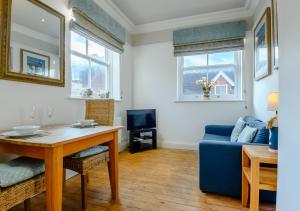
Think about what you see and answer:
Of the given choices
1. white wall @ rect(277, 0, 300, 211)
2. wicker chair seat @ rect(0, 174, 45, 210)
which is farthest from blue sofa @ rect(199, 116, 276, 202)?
wicker chair seat @ rect(0, 174, 45, 210)

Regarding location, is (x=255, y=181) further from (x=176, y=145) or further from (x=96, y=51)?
(x=96, y=51)

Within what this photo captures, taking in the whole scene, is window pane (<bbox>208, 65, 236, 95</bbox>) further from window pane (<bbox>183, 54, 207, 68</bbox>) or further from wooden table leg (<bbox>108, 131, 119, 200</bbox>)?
wooden table leg (<bbox>108, 131, 119, 200</bbox>)

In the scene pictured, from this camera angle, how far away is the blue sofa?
184 cm

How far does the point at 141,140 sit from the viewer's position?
3848 mm

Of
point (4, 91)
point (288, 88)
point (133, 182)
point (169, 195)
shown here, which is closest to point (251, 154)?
point (288, 88)

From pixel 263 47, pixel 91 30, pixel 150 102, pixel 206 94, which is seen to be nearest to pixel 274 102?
pixel 263 47

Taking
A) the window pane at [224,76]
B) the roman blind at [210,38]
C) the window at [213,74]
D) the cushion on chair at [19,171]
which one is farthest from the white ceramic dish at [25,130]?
the window pane at [224,76]

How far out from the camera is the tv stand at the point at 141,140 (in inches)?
142

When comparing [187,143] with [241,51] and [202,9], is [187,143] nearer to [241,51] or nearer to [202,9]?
[241,51]

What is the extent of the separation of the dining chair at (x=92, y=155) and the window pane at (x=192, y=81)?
7.32ft

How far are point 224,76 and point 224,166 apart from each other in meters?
2.29

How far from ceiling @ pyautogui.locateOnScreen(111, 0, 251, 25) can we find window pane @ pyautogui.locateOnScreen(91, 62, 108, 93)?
1150mm

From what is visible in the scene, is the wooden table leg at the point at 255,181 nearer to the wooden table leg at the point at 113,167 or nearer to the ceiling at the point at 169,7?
the wooden table leg at the point at 113,167

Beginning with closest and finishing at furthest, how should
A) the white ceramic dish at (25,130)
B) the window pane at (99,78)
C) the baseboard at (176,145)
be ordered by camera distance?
the white ceramic dish at (25,130) → the window pane at (99,78) → the baseboard at (176,145)
